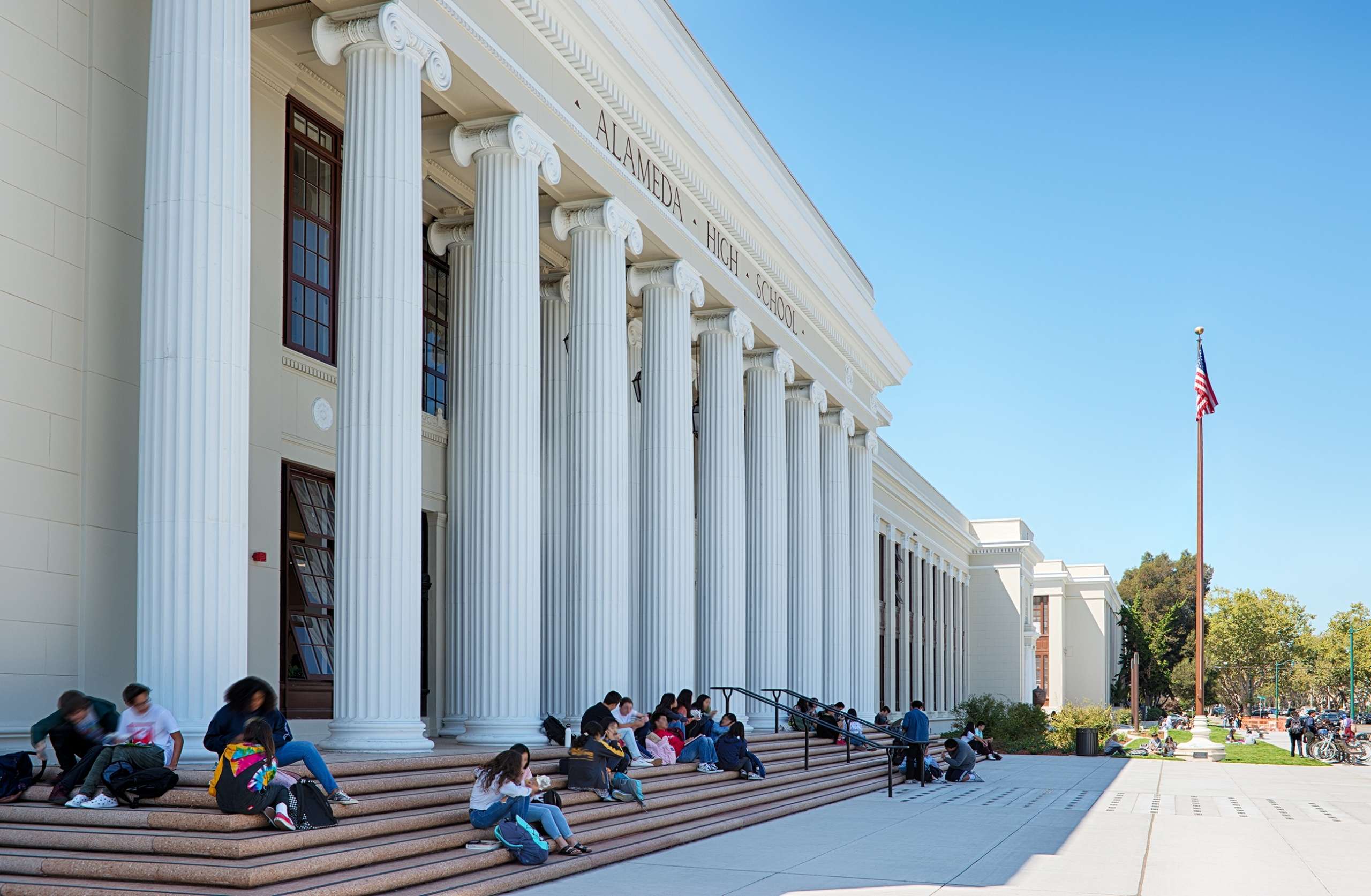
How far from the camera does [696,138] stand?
21.7 m

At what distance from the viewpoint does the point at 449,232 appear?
2002 centimetres

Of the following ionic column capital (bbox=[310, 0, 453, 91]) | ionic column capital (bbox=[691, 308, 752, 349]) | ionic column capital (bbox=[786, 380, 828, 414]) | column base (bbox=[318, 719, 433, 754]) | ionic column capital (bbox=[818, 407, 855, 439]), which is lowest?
column base (bbox=[318, 719, 433, 754])

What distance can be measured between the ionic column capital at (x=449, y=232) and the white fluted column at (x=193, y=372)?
8.67 m

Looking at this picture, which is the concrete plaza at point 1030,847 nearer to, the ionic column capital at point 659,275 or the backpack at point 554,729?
the backpack at point 554,729

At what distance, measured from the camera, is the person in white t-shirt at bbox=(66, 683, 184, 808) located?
9320mm

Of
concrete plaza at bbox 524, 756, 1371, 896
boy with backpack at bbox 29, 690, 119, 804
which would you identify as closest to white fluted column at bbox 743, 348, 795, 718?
concrete plaza at bbox 524, 756, 1371, 896

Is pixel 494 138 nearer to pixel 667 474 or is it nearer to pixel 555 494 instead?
pixel 555 494

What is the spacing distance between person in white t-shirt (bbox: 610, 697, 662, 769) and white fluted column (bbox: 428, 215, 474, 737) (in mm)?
2122

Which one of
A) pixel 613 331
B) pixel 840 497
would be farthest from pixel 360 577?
pixel 840 497

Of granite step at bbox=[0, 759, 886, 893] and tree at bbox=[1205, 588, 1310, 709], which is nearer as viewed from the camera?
granite step at bbox=[0, 759, 886, 893]

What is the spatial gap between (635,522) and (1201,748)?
2214cm

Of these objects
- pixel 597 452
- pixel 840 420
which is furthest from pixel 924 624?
pixel 597 452

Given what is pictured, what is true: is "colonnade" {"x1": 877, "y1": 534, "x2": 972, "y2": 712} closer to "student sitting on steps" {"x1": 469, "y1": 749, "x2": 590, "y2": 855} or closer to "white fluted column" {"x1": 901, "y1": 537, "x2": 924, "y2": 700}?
"white fluted column" {"x1": 901, "y1": 537, "x2": 924, "y2": 700}

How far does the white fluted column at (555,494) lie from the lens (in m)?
18.8
